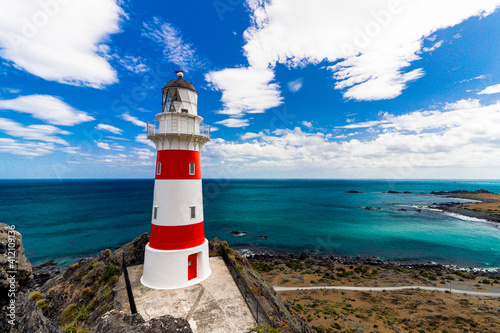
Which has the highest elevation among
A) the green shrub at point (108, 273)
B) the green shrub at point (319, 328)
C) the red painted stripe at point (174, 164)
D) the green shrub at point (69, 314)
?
the red painted stripe at point (174, 164)

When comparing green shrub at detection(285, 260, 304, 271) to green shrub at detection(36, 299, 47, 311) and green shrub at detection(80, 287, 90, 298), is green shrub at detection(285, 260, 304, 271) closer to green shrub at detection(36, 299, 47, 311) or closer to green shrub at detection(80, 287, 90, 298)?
green shrub at detection(80, 287, 90, 298)

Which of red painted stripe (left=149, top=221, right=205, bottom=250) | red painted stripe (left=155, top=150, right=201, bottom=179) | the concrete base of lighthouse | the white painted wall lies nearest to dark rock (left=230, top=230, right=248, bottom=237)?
the concrete base of lighthouse

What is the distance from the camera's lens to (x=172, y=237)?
11.6 m

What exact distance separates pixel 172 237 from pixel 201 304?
11.8 ft

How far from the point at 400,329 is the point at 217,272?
14066 mm

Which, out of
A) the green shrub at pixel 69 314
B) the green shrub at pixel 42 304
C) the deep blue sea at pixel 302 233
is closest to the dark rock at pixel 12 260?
the green shrub at pixel 69 314

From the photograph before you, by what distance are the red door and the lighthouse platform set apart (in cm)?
87

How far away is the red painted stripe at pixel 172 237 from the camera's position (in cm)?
1160

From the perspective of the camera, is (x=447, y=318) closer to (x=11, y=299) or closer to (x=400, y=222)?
(x=11, y=299)

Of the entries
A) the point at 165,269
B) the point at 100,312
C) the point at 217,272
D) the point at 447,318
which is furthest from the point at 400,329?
the point at 100,312

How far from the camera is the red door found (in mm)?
12414

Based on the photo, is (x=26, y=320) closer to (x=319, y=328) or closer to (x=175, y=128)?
(x=175, y=128)

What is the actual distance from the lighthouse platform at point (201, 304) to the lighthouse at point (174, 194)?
22.8 inches

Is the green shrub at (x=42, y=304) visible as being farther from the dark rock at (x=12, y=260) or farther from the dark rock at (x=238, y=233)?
the dark rock at (x=238, y=233)
